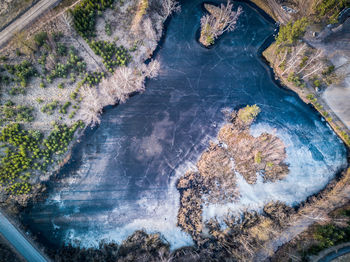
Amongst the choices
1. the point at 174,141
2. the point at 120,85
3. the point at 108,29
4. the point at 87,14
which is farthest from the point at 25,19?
the point at 174,141

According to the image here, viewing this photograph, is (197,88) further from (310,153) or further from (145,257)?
(145,257)

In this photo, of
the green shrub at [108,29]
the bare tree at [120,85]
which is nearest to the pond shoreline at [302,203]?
the bare tree at [120,85]

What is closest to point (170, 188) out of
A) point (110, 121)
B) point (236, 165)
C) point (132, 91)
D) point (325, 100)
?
point (236, 165)

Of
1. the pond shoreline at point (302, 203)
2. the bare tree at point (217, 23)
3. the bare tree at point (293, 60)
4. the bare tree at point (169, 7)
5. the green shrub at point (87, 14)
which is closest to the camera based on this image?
the green shrub at point (87, 14)

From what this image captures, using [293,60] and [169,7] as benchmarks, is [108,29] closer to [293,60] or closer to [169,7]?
[169,7]

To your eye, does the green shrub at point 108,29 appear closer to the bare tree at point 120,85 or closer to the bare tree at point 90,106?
the bare tree at point 120,85

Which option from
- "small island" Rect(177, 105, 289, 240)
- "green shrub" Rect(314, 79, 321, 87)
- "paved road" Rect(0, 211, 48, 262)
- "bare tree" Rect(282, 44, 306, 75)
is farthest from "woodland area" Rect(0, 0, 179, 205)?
"green shrub" Rect(314, 79, 321, 87)
